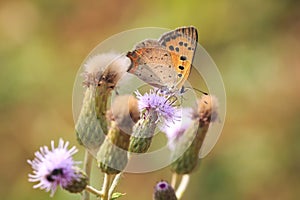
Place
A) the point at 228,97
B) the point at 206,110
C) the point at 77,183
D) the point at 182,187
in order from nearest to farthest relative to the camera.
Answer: the point at 77,183 < the point at 182,187 < the point at 206,110 < the point at 228,97

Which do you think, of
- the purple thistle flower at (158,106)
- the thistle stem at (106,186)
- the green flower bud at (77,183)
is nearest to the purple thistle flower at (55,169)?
the green flower bud at (77,183)

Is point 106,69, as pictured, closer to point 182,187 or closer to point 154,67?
point 154,67

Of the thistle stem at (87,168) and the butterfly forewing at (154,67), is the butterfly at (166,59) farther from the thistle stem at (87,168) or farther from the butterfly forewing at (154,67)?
the thistle stem at (87,168)

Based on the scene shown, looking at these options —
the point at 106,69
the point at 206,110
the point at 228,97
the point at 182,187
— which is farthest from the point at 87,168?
the point at 228,97

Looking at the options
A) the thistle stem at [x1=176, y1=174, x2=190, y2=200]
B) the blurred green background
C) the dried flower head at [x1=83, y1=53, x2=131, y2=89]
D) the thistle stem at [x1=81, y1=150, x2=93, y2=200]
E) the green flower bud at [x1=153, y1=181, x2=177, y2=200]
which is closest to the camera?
the thistle stem at [x1=81, y1=150, x2=93, y2=200]

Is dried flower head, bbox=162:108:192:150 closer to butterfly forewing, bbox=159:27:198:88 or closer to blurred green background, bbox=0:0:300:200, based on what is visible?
butterfly forewing, bbox=159:27:198:88

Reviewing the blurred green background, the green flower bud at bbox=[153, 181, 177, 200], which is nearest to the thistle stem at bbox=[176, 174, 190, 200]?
the green flower bud at bbox=[153, 181, 177, 200]
